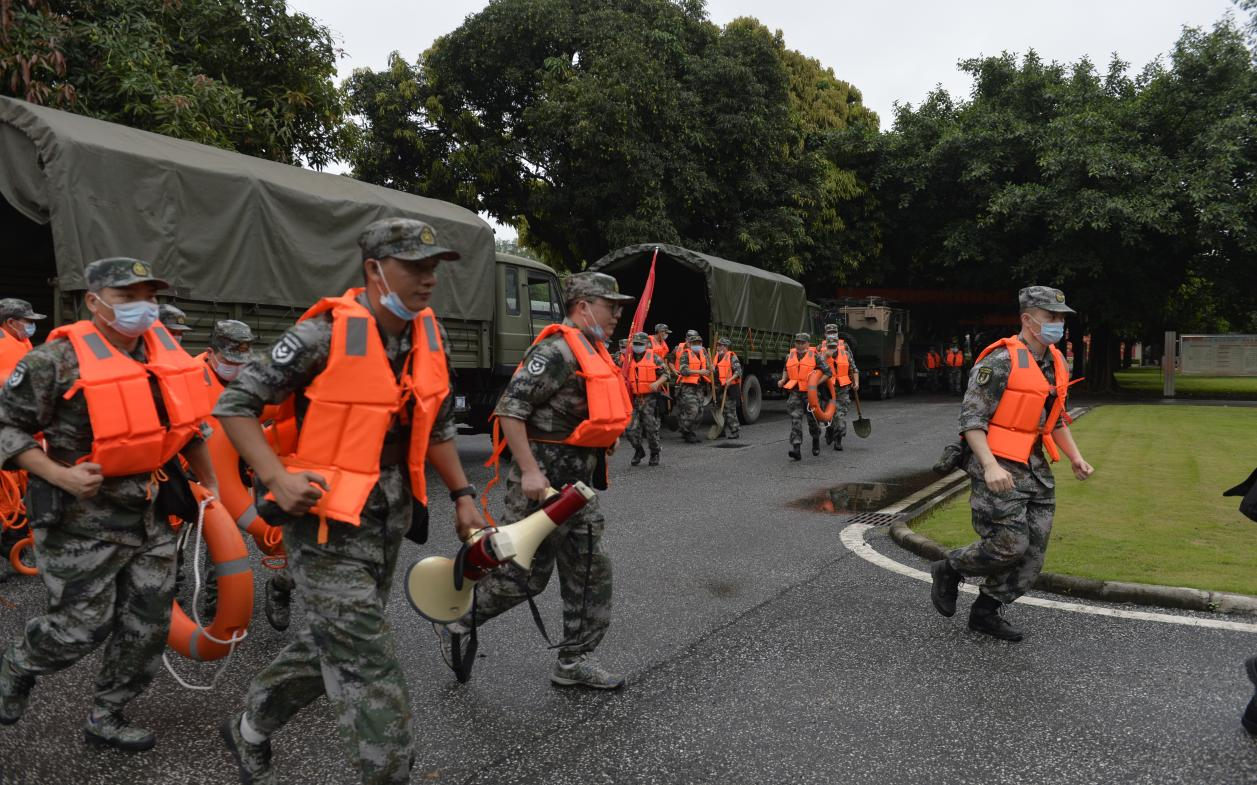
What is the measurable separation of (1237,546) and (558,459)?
17.8 ft

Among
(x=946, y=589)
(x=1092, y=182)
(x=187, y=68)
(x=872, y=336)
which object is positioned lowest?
(x=946, y=589)

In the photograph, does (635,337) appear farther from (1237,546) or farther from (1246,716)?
(1246,716)

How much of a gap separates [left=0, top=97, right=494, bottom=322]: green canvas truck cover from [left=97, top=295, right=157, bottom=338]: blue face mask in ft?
12.7

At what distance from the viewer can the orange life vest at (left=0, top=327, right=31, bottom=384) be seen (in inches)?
256

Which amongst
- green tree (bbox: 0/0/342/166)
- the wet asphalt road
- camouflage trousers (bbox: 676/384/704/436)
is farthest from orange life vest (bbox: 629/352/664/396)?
the wet asphalt road

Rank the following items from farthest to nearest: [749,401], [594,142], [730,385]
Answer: [594,142] < [749,401] < [730,385]

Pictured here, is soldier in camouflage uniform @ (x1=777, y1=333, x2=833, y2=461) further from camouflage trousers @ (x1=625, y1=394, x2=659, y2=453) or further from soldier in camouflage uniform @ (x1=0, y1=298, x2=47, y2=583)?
soldier in camouflage uniform @ (x1=0, y1=298, x2=47, y2=583)

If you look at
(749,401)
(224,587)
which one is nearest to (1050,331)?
(224,587)

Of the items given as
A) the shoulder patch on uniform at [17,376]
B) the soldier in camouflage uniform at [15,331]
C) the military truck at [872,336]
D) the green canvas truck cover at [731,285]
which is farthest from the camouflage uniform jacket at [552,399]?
the military truck at [872,336]

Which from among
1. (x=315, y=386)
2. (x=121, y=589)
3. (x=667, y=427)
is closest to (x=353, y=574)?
(x=315, y=386)

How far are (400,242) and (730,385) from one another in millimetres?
13671

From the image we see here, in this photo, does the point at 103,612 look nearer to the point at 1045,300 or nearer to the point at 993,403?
the point at 993,403

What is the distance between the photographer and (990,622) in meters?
4.82

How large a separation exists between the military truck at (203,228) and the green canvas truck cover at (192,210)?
0.03 feet
